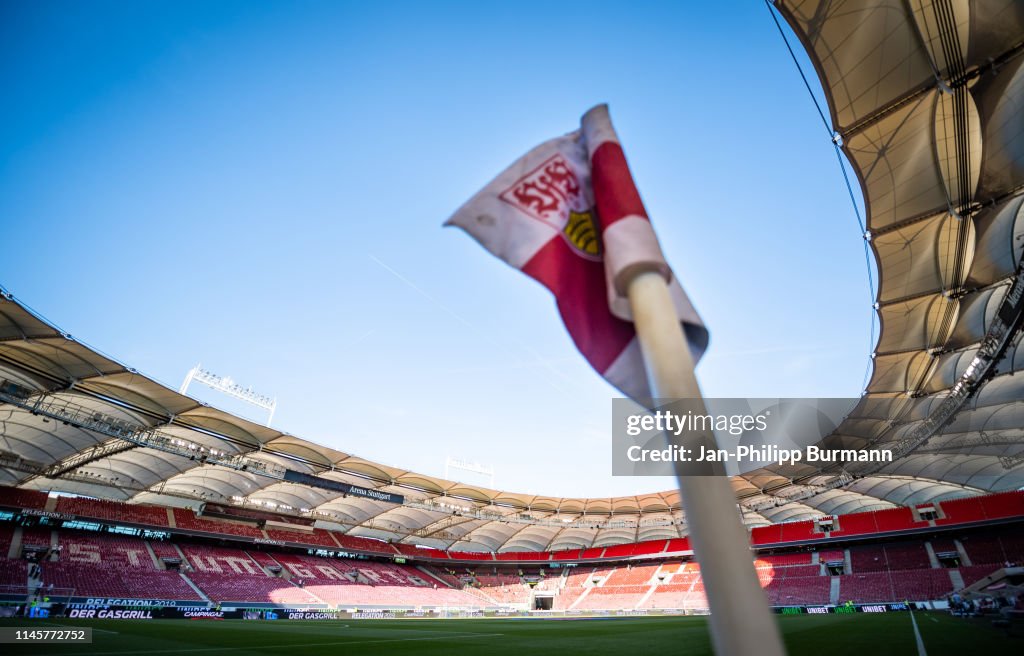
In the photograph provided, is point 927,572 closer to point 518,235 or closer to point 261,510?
point 518,235

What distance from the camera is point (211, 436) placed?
2381cm

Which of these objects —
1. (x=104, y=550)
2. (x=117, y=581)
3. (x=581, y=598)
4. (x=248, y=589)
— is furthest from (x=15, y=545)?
(x=581, y=598)

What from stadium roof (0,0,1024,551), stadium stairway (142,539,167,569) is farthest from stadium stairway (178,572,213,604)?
stadium roof (0,0,1024,551)

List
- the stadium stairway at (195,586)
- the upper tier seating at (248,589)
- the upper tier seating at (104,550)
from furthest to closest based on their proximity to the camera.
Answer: the upper tier seating at (248,589), the stadium stairway at (195,586), the upper tier seating at (104,550)

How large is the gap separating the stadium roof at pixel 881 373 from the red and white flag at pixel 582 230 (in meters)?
8.93

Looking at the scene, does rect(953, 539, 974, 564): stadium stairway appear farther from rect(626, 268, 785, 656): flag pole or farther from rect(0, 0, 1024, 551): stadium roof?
rect(626, 268, 785, 656): flag pole

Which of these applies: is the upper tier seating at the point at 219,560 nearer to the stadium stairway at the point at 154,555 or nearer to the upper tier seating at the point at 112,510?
the stadium stairway at the point at 154,555

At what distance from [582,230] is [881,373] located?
21.6 metres

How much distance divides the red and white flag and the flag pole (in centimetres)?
23

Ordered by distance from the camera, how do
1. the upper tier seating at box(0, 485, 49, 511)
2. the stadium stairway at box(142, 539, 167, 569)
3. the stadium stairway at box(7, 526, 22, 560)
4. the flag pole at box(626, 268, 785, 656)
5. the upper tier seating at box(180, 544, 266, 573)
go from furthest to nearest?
the upper tier seating at box(180, 544, 266, 573) → the stadium stairway at box(142, 539, 167, 569) → the upper tier seating at box(0, 485, 49, 511) → the stadium stairway at box(7, 526, 22, 560) → the flag pole at box(626, 268, 785, 656)

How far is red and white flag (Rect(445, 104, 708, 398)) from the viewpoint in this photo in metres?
2.18

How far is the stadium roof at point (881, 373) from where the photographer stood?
8539mm

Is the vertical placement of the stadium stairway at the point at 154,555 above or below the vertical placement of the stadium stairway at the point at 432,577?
below

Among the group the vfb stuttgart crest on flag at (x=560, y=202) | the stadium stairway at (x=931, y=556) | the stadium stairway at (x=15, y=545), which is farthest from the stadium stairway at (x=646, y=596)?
the vfb stuttgart crest on flag at (x=560, y=202)
